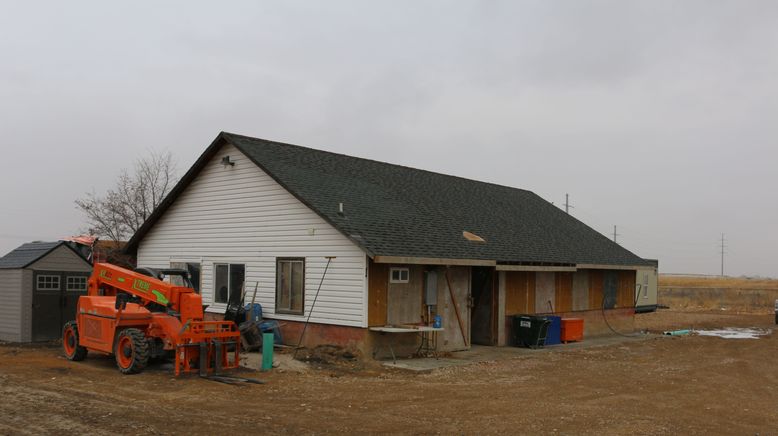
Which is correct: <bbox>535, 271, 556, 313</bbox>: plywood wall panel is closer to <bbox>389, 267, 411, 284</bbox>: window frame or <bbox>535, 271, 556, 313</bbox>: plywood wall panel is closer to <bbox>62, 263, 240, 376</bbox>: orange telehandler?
<bbox>389, 267, 411, 284</bbox>: window frame

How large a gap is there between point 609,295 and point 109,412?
69.1ft

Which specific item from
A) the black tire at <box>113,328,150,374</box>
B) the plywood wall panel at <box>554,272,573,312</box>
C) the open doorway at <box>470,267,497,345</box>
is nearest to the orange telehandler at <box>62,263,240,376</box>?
the black tire at <box>113,328,150,374</box>

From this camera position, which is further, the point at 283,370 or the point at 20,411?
the point at 283,370

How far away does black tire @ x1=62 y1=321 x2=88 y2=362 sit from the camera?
1532 cm

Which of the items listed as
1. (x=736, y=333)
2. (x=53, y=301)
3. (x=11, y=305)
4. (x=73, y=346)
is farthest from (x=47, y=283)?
(x=736, y=333)

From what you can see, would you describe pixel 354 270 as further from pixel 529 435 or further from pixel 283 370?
pixel 529 435

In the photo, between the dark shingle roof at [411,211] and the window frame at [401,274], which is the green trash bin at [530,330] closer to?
the dark shingle roof at [411,211]

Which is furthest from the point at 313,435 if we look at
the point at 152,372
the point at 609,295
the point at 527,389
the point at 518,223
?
the point at 609,295

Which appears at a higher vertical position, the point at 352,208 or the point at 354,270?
the point at 352,208

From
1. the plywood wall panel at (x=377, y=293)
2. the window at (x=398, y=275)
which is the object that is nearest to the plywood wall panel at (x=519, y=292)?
the window at (x=398, y=275)

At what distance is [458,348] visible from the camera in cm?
1866

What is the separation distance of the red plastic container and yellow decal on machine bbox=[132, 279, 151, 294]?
13130mm

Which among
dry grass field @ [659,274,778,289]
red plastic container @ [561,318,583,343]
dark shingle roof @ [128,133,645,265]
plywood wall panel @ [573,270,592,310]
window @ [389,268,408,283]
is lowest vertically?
dry grass field @ [659,274,778,289]

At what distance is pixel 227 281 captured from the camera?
64.5 feet
